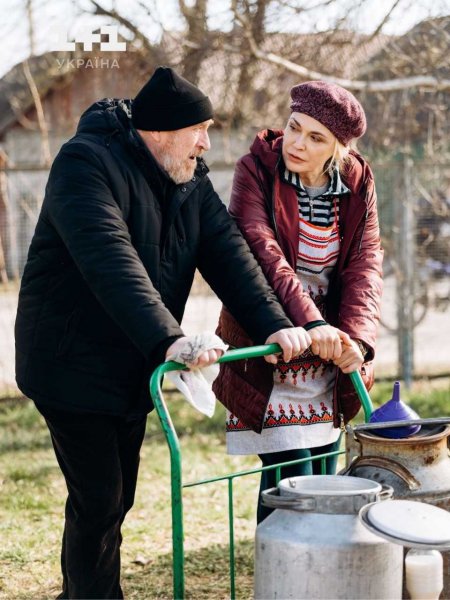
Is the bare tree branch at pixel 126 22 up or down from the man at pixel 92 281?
up

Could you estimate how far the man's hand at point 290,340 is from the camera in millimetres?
2910

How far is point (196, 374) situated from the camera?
8.98 feet

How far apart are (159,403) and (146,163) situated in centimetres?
89

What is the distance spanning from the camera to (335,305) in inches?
137

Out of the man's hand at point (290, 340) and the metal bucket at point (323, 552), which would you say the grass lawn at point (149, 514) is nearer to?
the man's hand at point (290, 340)

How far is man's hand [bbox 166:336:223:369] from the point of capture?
8.61 feet

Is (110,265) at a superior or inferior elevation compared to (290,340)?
superior

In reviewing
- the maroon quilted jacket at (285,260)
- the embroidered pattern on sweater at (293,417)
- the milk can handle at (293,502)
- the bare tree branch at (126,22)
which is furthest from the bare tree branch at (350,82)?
the milk can handle at (293,502)

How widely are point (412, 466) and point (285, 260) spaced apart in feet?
2.91

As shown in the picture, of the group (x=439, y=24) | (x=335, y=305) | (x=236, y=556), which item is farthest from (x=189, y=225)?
(x=439, y=24)

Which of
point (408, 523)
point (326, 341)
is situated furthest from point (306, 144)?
point (408, 523)

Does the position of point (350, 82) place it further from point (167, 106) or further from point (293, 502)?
point (293, 502)

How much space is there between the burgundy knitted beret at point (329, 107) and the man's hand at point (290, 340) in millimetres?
770

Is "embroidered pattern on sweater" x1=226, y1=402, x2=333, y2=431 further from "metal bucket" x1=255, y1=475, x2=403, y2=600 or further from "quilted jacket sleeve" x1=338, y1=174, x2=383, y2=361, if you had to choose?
"metal bucket" x1=255, y1=475, x2=403, y2=600
